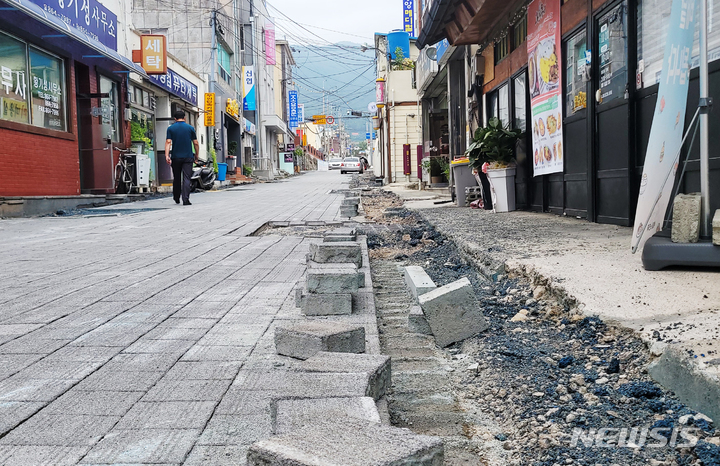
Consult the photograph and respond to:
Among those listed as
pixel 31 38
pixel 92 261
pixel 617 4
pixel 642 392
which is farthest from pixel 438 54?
pixel 642 392

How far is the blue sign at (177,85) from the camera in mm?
22422

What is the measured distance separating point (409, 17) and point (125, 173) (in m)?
17.0

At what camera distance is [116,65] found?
17938 mm

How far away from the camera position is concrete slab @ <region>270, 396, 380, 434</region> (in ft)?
5.87

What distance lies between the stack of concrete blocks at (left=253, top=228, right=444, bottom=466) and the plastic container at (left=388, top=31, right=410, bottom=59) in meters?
28.9

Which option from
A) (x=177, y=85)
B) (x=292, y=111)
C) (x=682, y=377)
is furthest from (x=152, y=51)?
(x=292, y=111)

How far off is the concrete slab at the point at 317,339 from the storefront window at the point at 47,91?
Result: 42.7 ft

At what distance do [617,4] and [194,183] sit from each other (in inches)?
675

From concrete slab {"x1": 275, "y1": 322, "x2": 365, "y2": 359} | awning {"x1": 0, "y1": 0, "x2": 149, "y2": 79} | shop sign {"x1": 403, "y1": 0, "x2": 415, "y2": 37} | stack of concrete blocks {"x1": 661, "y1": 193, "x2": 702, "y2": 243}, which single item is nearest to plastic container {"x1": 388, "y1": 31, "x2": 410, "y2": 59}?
shop sign {"x1": 403, "y1": 0, "x2": 415, "y2": 37}

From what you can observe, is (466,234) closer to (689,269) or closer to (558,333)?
(689,269)

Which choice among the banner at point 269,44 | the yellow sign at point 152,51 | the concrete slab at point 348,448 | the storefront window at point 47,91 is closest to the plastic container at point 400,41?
the yellow sign at point 152,51

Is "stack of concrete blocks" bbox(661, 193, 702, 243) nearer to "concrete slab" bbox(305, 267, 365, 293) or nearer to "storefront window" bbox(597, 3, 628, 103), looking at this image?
"concrete slab" bbox(305, 267, 365, 293)

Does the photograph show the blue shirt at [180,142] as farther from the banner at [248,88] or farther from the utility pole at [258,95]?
the utility pole at [258,95]

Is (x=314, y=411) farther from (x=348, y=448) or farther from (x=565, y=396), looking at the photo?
(x=565, y=396)
